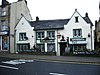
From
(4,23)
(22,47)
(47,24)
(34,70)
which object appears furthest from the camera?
(34,70)

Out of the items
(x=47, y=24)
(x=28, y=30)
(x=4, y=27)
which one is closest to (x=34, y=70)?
(x=28, y=30)

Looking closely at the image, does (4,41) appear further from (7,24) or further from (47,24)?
(47,24)

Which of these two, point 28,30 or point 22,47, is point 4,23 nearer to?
point 22,47

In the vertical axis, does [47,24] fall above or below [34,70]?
above

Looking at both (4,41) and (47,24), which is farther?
(47,24)

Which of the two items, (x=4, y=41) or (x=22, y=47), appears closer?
(x=4, y=41)

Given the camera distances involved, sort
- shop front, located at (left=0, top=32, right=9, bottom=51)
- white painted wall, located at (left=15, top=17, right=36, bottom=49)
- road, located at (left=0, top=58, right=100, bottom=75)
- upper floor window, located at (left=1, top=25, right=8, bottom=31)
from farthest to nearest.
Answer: road, located at (left=0, top=58, right=100, bottom=75) < white painted wall, located at (left=15, top=17, right=36, bottom=49) < upper floor window, located at (left=1, top=25, right=8, bottom=31) < shop front, located at (left=0, top=32, right=9, bottom=51)

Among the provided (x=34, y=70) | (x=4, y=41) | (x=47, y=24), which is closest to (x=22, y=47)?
(x=4, y=41)

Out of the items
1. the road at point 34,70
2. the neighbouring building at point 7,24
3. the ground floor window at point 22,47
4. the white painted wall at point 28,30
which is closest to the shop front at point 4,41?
the neighbouring building at point 7,24

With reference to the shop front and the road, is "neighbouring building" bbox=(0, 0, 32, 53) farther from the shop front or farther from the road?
the road

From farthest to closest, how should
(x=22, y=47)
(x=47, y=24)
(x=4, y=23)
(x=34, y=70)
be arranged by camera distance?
(x=34, y=70) → (x=47, y=24) → (x=22, y=47) → (x=4, y=23)

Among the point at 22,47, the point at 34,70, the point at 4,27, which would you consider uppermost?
the point at 4,27

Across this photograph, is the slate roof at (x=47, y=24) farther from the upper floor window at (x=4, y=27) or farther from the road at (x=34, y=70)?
the road at (x=34, y=70)

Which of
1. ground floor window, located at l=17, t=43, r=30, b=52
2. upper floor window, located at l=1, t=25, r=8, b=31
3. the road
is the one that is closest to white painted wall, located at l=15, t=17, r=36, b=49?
ground floor window, located at l=17, t=43, r=30, b=52
